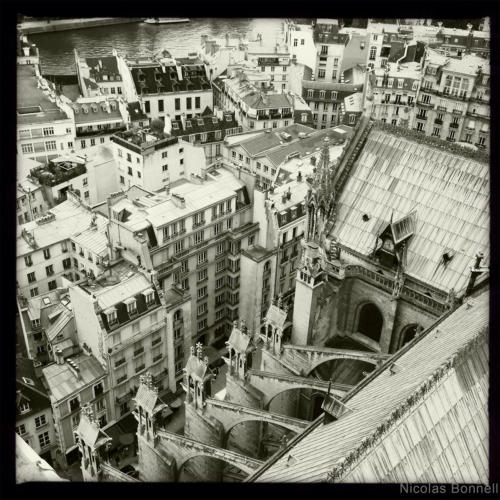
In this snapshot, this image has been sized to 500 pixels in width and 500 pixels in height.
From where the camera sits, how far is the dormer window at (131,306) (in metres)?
36.6

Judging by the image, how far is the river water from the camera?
109 metres

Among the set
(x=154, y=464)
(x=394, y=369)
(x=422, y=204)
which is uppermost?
(x=422, y=204)

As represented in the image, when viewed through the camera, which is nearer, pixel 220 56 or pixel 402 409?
pixel 402 409

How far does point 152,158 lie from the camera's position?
5466 cm

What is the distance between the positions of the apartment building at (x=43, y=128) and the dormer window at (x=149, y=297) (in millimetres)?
27771

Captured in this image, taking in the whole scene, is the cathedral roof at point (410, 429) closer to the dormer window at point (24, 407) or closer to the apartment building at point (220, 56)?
the dormer window at point (24, 407)

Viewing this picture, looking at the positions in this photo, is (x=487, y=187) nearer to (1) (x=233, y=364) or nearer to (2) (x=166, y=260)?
(1) (x=233, y=364)

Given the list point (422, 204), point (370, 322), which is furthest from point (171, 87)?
point (422, 204)

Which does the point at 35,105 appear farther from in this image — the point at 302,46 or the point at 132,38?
the point at 132,38

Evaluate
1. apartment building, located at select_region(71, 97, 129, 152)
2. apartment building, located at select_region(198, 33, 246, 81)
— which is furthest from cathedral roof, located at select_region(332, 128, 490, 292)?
apartment building, located at select_region(198, 33, 246, 81)

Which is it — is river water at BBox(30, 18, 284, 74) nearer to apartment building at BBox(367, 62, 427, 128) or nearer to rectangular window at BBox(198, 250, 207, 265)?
apartment building at BBox(367, 62, 427, 128)

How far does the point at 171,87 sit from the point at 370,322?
48930 mm

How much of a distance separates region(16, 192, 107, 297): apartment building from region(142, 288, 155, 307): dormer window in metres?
9.28

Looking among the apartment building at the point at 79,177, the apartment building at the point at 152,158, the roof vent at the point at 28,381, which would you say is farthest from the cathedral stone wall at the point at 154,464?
the apartment building at the point at 79,177
